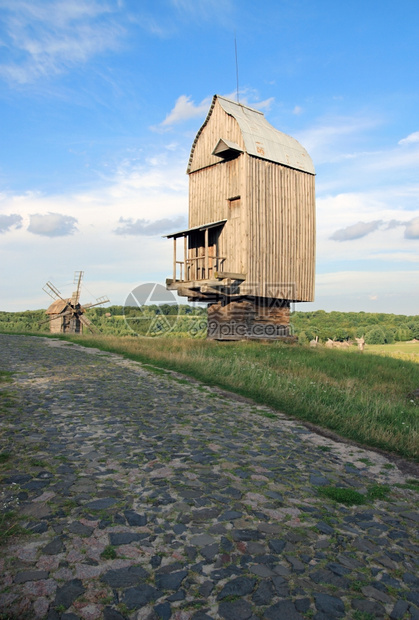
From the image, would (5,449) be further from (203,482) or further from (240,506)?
(240,506)

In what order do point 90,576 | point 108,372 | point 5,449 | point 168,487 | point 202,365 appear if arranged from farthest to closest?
point 202,365, point 108,372, point 5,449, point 168,487, point 90,576

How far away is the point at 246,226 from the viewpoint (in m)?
20.7

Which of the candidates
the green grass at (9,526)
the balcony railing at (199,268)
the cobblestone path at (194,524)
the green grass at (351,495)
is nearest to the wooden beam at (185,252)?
the balcony railing at (199,268)

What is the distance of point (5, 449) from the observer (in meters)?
5.96

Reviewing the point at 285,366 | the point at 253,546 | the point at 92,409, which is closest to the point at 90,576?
the point at 253,546

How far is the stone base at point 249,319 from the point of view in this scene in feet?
75.6

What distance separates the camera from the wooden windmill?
21.1 m

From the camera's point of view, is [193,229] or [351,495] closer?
[351,495]

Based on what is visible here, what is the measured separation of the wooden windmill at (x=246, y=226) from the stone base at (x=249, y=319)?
52mm

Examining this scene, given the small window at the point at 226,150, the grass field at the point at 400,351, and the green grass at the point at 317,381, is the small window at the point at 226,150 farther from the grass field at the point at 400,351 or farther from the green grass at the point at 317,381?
the grass field at the point at 400,351

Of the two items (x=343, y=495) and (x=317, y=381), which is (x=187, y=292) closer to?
(x=317, y=381)

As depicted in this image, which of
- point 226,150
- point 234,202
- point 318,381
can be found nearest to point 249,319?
point 234,202

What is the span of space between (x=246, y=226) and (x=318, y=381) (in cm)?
949

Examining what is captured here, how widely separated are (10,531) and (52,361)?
38.9ft
